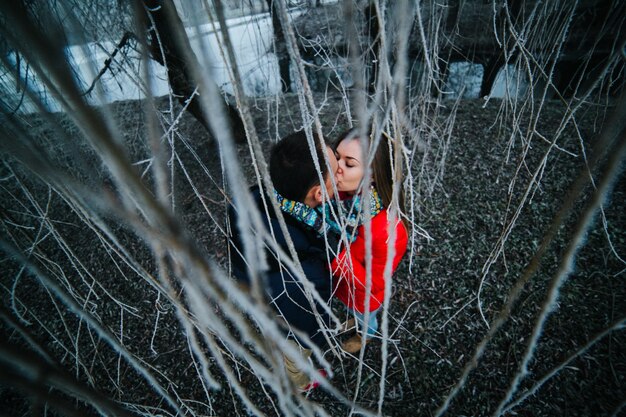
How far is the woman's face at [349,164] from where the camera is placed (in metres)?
0.96

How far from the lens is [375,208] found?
0.99 metres

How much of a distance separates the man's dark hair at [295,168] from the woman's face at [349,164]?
118 mm

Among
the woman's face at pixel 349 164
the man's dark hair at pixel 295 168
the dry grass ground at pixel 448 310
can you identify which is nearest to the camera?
the man's dark hair at pixel 295 168

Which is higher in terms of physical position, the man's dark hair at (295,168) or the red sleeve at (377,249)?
the man's dark hair at (295,168)

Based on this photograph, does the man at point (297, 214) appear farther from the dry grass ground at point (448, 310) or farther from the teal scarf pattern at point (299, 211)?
the dry grass ground at point (448, 310)

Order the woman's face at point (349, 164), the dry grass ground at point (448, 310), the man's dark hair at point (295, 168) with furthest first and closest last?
the dry grass ground at point (448, 310) < the woman's face at point (349, 164) < the man's dark hair at point (295, 168)

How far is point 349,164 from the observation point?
981 millimetres

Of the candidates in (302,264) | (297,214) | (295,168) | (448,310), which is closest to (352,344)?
(448,310)

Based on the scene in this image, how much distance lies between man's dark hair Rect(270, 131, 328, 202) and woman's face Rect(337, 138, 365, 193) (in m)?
0.12

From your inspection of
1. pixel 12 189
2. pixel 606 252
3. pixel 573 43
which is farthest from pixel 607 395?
pixel 573 43

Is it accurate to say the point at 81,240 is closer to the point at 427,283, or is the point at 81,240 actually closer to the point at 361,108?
the point at 427,283

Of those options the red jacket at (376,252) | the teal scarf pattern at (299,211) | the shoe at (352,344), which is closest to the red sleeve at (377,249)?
the red jacket at (376,252)

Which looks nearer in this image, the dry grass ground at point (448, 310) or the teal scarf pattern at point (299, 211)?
the teal scarf pattern at point (299, 211)

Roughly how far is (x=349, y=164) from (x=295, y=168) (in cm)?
20
